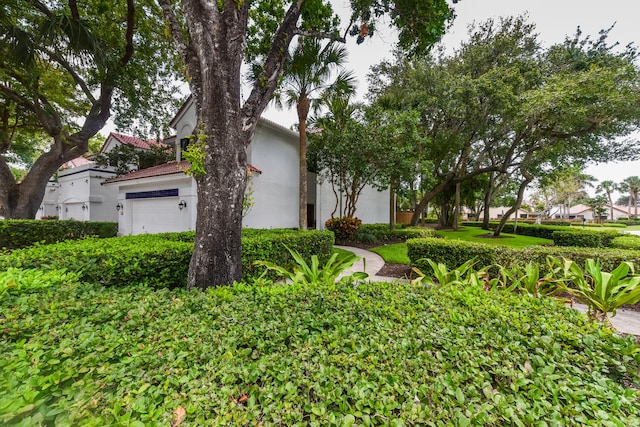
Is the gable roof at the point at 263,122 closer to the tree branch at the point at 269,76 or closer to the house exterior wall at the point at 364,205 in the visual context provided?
the house exterior wall at the point at 364,205

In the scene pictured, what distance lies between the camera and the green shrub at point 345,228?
12969 mm

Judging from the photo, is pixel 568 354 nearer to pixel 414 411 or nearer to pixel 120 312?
pixel 414 411

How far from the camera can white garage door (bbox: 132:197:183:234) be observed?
11312mm

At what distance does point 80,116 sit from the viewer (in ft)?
48.1

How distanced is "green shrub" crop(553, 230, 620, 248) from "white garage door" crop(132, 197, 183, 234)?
16351 millimetres

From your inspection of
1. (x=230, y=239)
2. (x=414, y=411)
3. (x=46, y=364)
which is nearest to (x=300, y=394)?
(x=414, y=411)

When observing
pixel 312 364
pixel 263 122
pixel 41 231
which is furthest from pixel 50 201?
pixel 312 364

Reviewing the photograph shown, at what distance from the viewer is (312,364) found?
4.86 feet

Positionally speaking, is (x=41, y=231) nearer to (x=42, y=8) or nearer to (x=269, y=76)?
(x=42, y=8)

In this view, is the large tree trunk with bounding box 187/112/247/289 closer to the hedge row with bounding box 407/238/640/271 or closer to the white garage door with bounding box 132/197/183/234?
the hedge row with bounding box 407/238/640/271

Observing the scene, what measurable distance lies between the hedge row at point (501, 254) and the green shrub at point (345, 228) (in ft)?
19.7

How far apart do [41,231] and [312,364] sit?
1548 cm

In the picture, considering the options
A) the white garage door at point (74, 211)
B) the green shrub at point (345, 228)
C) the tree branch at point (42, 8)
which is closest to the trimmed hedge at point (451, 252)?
the green shrub at point (345, 228)

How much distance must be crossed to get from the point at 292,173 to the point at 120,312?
38.7ft
